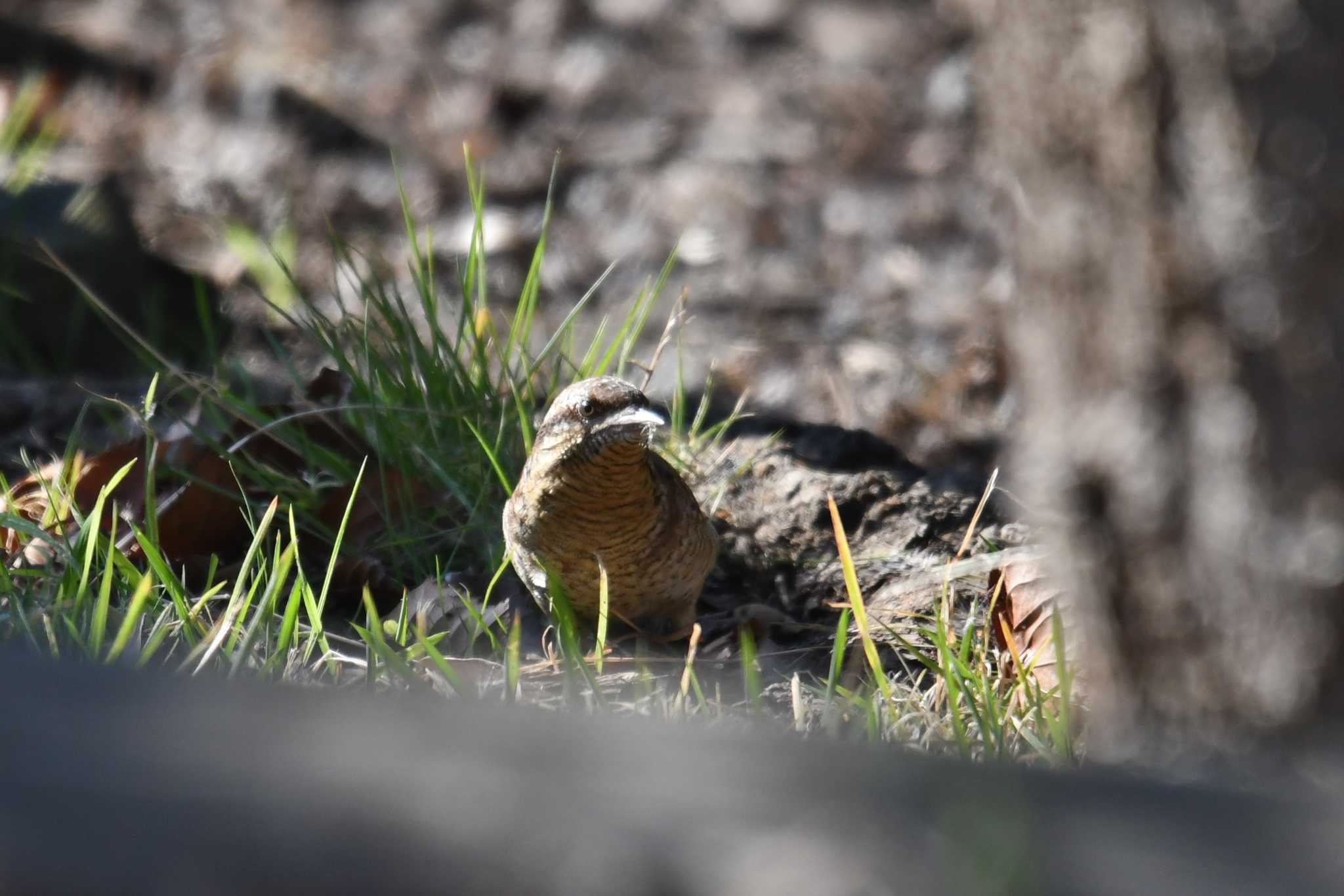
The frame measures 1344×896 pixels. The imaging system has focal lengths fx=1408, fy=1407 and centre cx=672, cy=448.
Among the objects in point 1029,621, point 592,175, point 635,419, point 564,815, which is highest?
point 592,175

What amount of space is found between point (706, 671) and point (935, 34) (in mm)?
2793

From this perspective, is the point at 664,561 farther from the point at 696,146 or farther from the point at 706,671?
the point at 696,146

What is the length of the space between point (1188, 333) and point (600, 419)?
1.44 meters

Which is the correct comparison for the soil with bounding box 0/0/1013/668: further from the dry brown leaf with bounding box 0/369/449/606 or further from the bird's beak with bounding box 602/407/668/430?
the bird's beak with bounding box 602/407/668/430

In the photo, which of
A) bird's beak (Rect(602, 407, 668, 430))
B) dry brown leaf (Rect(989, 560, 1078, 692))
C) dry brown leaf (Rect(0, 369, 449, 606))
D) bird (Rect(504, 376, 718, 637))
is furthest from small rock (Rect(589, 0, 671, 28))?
dry brown leaf (Rect(989, 560, 1078, 692))

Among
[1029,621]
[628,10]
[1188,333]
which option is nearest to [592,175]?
[628,10]

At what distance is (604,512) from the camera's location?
111 inches

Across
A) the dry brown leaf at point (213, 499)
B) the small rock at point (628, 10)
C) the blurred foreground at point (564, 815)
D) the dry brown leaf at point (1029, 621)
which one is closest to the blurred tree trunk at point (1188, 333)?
the blurred foreground at point (564, 815)

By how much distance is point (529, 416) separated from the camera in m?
3.51

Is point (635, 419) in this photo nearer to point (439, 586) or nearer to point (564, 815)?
point (439, 586)

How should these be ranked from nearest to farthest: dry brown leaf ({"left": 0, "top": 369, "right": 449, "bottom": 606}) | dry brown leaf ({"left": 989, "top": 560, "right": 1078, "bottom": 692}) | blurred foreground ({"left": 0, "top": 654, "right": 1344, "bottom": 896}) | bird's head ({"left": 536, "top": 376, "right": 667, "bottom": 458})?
blurred foreground ({"left": 0, "top": 654, "right": 1344, "bottom": 896}), dry brown leaf ({"left": 989, "top": 560, "right": 1078, "bottom": 692}), bird's head ({"left": 536, "top": 376, "right": 667, "bottom": 458}), dry brown leaf ({"left": 0, "top": 369, "right": 449, "bottom": 606})

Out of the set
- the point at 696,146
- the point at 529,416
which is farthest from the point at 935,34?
the point at 529,416

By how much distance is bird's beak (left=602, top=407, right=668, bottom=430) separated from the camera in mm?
2639

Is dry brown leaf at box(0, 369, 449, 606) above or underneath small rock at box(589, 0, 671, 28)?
underneath
